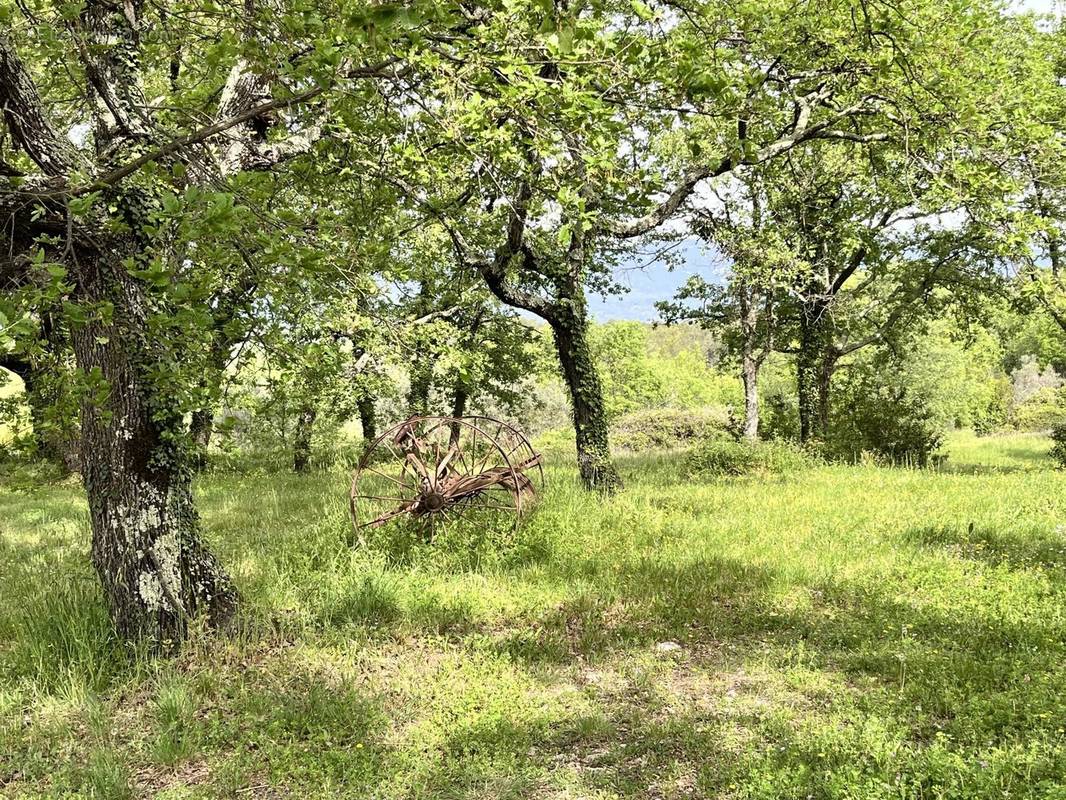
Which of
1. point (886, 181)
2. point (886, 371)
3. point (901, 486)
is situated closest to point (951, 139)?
point (886, 181)

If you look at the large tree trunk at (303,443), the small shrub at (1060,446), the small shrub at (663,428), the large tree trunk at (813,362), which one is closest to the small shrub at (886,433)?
the large tree trunk at (813,362)

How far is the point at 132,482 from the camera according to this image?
5.01 m

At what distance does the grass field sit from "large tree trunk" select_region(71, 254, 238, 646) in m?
0.40

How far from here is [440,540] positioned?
7.59m

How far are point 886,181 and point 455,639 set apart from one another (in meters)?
11.5

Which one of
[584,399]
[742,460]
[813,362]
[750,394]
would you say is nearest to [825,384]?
[813,362]

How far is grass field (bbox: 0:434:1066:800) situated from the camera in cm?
378

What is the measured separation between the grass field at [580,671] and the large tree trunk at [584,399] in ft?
7.36

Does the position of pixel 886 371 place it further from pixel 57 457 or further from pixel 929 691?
pixel 57 457

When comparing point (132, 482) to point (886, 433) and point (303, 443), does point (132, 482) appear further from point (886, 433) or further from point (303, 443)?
point (886, 433)

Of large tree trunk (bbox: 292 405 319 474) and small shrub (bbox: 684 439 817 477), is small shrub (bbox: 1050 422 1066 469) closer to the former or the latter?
small shrub (bbox: 684 439 817 477)

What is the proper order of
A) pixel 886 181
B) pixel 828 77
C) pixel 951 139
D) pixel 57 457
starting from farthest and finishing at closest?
1. pixel 57 457
2. pixel 886 181
3. pixel 828 77
4. pixel 951 139

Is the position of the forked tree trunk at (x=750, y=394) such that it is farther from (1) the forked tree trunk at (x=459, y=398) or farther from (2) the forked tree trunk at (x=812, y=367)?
(1) the forked tree trunk at (x=459, y=398)

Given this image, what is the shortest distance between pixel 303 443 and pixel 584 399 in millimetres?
10122
